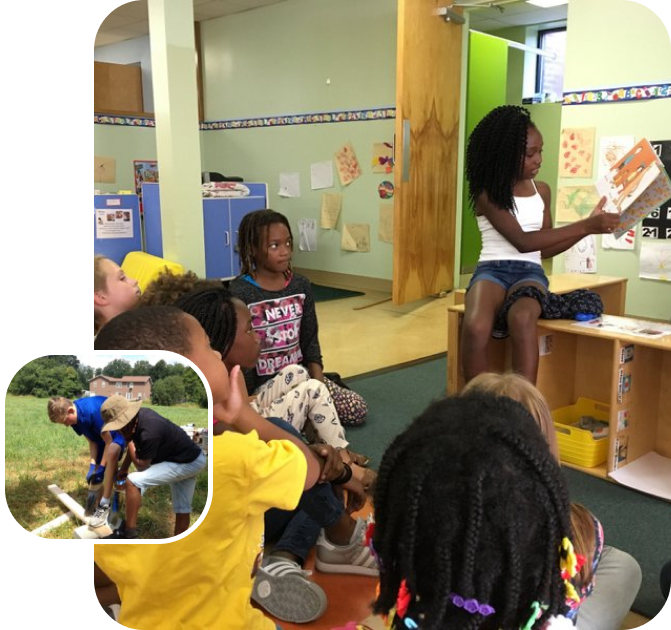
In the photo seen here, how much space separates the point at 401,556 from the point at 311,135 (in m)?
5.87

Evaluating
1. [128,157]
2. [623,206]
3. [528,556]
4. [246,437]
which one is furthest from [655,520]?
[128,157]

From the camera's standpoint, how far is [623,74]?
4.28 metres

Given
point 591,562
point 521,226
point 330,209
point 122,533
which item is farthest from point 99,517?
point 330,209

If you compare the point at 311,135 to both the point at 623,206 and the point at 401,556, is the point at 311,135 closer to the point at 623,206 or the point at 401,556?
the point at 623,206

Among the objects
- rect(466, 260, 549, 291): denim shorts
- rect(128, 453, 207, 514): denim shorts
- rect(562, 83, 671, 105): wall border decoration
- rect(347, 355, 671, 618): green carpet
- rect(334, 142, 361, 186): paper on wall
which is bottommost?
rect(347, 355, 671, 618): green carpet

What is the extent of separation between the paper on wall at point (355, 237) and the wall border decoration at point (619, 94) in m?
2.08

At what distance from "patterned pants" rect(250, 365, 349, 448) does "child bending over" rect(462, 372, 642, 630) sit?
3.13 ft

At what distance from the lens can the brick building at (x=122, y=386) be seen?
0.31 meters

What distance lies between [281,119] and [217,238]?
1.71 m

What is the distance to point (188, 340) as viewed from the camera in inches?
20.4

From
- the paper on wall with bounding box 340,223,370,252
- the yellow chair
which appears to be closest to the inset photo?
the yellow chair

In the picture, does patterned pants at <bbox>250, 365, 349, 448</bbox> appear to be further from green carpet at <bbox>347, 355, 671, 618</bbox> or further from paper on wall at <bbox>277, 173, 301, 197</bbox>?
paper on wall at <bbox>277, 173, 301, 197</bbox>

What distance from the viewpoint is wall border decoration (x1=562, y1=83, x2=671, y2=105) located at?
4137mm

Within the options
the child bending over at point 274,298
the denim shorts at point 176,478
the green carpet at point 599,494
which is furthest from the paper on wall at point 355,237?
the denim shorts at point 176,478
